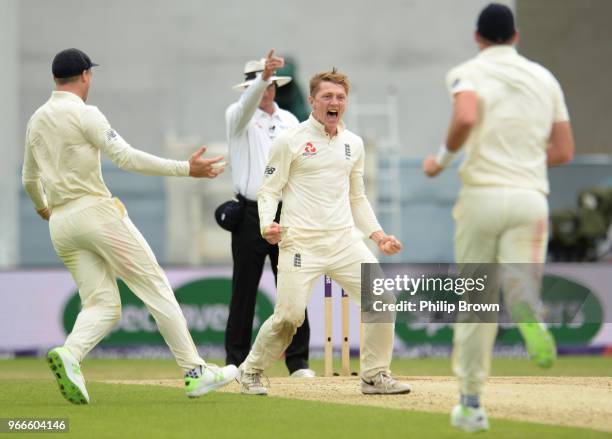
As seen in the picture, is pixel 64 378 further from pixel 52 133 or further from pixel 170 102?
pixel 170 102

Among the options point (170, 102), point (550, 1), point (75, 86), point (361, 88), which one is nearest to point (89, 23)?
point (170, 102)

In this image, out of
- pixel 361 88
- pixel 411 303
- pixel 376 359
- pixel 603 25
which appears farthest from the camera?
pixel 603 25

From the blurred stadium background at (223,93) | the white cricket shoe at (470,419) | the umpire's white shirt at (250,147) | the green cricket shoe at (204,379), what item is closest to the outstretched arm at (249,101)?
the umpire's white shirt at (250,147)

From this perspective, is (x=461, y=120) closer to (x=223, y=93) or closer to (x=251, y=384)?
(x=251, y=384)

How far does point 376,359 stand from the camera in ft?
26.5

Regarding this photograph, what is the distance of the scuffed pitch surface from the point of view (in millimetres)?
7133

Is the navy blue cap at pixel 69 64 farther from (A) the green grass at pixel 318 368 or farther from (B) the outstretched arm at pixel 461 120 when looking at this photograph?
(A) the green grass at pixel 318 368

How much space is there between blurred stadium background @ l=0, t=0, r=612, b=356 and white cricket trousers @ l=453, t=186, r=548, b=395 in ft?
39.6

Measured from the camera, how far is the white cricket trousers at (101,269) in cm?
769

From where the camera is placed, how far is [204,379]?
773cm

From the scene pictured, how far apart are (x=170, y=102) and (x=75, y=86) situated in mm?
13073

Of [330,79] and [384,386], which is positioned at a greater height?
[330,79]

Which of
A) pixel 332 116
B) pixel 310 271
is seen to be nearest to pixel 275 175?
pixel 332 116

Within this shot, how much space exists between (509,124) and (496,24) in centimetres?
48
